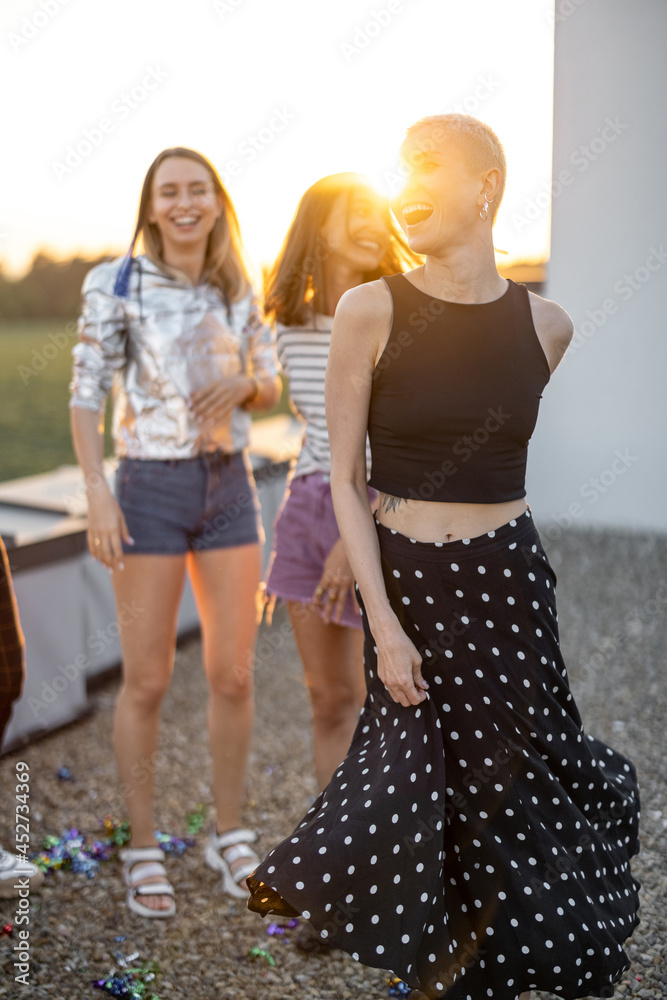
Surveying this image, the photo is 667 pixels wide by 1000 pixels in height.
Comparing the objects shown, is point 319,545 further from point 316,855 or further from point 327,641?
point 316,855

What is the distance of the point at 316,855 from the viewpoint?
A: 1.67 m

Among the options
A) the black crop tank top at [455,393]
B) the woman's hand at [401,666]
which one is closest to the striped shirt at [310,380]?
the black crop tank top at [455,393]

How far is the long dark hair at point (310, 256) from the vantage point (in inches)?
90.6

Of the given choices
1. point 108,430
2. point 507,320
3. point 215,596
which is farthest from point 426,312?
point 108,430

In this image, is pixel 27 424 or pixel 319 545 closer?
pixel 319 545

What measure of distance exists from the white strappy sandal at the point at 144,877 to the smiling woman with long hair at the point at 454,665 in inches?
40.2

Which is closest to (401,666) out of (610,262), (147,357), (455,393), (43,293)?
(455,393)

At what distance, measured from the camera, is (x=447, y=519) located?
5.82ft

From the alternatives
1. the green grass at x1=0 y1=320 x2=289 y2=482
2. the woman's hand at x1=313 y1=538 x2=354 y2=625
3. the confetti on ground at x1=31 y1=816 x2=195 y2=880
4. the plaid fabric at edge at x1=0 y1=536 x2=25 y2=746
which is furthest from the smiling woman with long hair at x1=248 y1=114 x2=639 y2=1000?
the green grass at x1=0 y1=320 x2=289 y2=482

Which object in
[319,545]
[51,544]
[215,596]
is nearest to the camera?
[319,545]

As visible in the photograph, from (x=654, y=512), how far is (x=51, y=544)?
16.6ft

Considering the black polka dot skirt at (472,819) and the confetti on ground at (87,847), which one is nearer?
the black polka dot skirt at (472,819)

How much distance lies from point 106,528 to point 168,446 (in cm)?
29

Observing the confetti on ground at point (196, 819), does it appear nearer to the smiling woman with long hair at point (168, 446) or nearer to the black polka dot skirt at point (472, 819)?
the smiling woman with long hair at point (168, 446)
